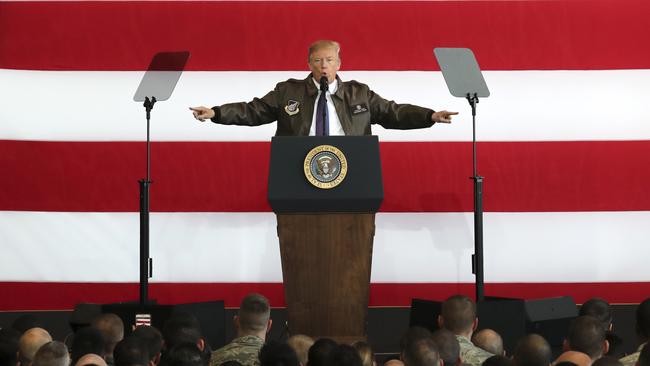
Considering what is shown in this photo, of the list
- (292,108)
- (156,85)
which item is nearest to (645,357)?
(292,108)

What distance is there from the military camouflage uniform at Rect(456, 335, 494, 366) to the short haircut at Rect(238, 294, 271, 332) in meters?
0.71

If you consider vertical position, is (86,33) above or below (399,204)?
above

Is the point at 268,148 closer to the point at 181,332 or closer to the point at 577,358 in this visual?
the point at 181,332

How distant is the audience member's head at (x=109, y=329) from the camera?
423cm

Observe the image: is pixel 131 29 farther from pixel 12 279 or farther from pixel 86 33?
pixel 12 279

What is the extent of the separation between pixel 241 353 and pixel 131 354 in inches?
25.1

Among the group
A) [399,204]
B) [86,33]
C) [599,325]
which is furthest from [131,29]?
[599,325]

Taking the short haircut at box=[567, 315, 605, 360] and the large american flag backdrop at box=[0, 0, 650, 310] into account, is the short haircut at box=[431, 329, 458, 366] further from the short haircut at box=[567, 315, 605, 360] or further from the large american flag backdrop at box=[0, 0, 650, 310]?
the large american flag backdrop at box=[0, 0, 650, 310]

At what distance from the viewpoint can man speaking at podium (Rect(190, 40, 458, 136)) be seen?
17.8ft

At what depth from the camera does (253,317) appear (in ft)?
14.6

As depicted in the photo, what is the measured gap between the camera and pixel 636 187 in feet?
21.5

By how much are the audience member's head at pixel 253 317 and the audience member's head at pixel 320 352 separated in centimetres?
81

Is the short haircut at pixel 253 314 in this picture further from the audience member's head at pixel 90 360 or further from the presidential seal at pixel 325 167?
the audience member's head at pixel 90 360

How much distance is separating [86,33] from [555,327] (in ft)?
9.42
